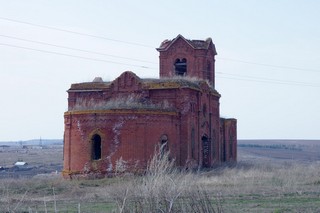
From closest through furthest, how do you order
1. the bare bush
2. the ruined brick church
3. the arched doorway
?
1. the bare bush
2. the ruined brick church
3. the arched doorway

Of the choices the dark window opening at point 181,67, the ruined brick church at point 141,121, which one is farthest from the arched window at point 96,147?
the dark window opening at point 181,67

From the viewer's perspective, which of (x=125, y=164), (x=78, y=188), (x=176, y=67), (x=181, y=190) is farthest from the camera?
(x=176, y=67)

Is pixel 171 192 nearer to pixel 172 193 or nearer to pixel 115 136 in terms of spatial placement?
pixel 172 193

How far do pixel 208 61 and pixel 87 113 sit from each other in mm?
11903

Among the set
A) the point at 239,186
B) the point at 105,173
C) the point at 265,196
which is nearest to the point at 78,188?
the point at 105,173

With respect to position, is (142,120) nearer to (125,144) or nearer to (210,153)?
(125,144)

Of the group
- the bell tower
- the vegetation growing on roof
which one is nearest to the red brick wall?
the vegetation growing on roof

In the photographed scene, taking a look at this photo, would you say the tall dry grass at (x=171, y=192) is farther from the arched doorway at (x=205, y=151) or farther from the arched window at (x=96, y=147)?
the arched window at (x=96, y=147)

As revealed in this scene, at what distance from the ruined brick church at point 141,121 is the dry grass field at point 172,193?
1664 mm

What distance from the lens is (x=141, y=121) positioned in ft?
104

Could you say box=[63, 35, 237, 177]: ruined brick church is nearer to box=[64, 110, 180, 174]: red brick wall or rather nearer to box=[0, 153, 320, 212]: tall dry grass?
box=[64, 110, 180, 174]: red brick wall

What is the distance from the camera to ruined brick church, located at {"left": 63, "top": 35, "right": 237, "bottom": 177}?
31.5 m

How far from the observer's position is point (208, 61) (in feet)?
133

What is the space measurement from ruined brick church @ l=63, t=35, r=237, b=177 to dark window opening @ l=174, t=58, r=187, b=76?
0.82 feet
